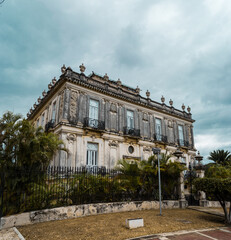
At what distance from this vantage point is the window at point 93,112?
1619 cm

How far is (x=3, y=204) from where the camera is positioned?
652cm

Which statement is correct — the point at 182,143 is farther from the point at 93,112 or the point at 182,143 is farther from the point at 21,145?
the point at 21,145

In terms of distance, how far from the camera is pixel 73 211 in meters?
7.73

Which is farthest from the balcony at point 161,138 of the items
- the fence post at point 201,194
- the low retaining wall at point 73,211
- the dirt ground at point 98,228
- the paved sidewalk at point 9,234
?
the paved sidewalk at point 9,234

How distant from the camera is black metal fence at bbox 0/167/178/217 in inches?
269

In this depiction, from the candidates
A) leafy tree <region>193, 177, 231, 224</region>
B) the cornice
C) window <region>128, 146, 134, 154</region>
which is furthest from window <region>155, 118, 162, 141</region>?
leafy tree <region>193, 177, 231, 224</region>

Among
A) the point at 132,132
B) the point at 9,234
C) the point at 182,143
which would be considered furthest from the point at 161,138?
the point at 9,234

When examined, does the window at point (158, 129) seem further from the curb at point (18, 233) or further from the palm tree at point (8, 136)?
the curb at point (18, 233)

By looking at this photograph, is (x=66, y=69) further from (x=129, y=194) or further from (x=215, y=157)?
(x=215, y=157)

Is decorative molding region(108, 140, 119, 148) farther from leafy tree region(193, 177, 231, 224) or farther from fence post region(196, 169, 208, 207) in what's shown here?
leafy tree region(193, 177, 231, 224)

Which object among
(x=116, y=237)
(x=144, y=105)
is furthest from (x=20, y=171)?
(x=144, y=105)

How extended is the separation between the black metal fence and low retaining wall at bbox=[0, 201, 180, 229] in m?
0.30

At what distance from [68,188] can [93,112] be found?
9.27 m

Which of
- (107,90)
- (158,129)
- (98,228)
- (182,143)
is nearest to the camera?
(98,228)
